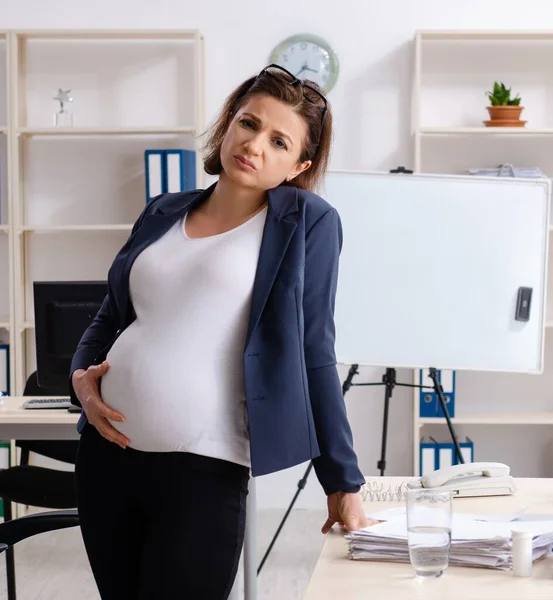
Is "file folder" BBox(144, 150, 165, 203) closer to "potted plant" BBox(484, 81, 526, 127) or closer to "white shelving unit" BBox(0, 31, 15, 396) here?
"white shelving unit" BBox(0, 31, 15, 396)

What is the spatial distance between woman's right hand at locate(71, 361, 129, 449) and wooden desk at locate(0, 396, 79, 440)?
1.20 metres

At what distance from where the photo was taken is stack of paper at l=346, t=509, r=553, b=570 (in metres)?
1.35

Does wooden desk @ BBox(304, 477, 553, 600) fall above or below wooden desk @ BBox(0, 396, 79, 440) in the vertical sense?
above

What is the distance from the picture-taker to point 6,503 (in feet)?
10.9

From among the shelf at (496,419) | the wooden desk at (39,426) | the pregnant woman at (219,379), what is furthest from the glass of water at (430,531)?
the shelf at (496,419)

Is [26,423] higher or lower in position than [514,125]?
lower

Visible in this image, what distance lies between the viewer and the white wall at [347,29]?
14.7 ft

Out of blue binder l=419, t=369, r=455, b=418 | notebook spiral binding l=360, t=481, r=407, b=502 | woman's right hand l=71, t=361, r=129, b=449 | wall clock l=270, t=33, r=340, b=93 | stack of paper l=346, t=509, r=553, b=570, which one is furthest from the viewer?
wall clock l=270, t=33, r=340, b=93

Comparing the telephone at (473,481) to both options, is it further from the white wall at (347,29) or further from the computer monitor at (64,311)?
the white wall at (347,29)

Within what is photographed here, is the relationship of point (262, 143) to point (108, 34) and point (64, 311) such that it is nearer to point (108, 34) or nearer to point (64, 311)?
point (64, 311)

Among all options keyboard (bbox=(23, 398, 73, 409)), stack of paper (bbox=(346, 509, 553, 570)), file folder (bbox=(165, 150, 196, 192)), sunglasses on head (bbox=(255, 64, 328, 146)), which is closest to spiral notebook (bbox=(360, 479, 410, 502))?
stack of paper (bbox=(346, 509, 553, 570))

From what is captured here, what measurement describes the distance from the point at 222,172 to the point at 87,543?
66 centimetres

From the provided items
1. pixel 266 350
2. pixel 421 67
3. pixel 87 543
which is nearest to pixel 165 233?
pixel 266 350

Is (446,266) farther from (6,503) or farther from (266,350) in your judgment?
(266,350)
